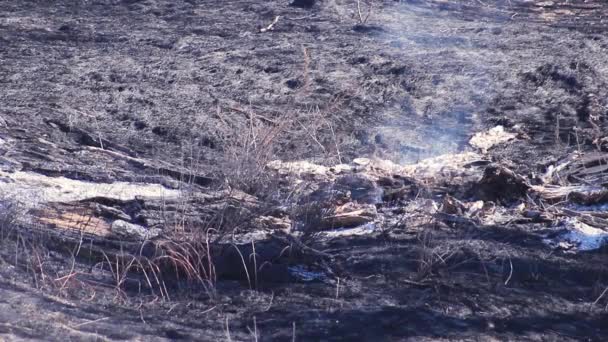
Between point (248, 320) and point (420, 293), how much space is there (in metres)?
0.83

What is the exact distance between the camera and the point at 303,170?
671 cm

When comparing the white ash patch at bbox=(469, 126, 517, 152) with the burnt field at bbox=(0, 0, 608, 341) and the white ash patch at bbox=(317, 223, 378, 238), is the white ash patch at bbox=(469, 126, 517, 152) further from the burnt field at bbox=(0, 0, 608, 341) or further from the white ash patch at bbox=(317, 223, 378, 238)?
the white ash patch at bbox=(317, 223, 378, 238)

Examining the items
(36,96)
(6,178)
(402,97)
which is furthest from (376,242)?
(36,96)

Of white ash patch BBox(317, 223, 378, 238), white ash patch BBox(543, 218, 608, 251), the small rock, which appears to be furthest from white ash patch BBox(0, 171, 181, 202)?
white ash patch BBox(543, 218, 608, 251)

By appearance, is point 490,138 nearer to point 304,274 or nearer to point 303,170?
point 303,170

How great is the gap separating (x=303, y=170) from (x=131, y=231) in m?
1.63

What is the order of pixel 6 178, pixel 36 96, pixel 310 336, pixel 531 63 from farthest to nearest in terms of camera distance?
pixel 531 63, pixel 36 96, pixel 6 178, pixel 310 336

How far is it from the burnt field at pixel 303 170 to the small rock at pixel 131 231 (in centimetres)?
2

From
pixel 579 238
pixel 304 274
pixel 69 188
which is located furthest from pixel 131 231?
pixel 579 238

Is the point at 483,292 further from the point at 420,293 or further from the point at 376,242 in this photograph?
the point at 376,242

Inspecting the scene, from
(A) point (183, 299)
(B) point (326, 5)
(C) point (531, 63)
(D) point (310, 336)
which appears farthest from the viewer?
(B) point (326, 5)

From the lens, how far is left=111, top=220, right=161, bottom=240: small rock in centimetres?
536

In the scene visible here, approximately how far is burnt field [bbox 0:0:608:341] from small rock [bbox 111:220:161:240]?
0.02 meters

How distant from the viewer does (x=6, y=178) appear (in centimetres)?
627
